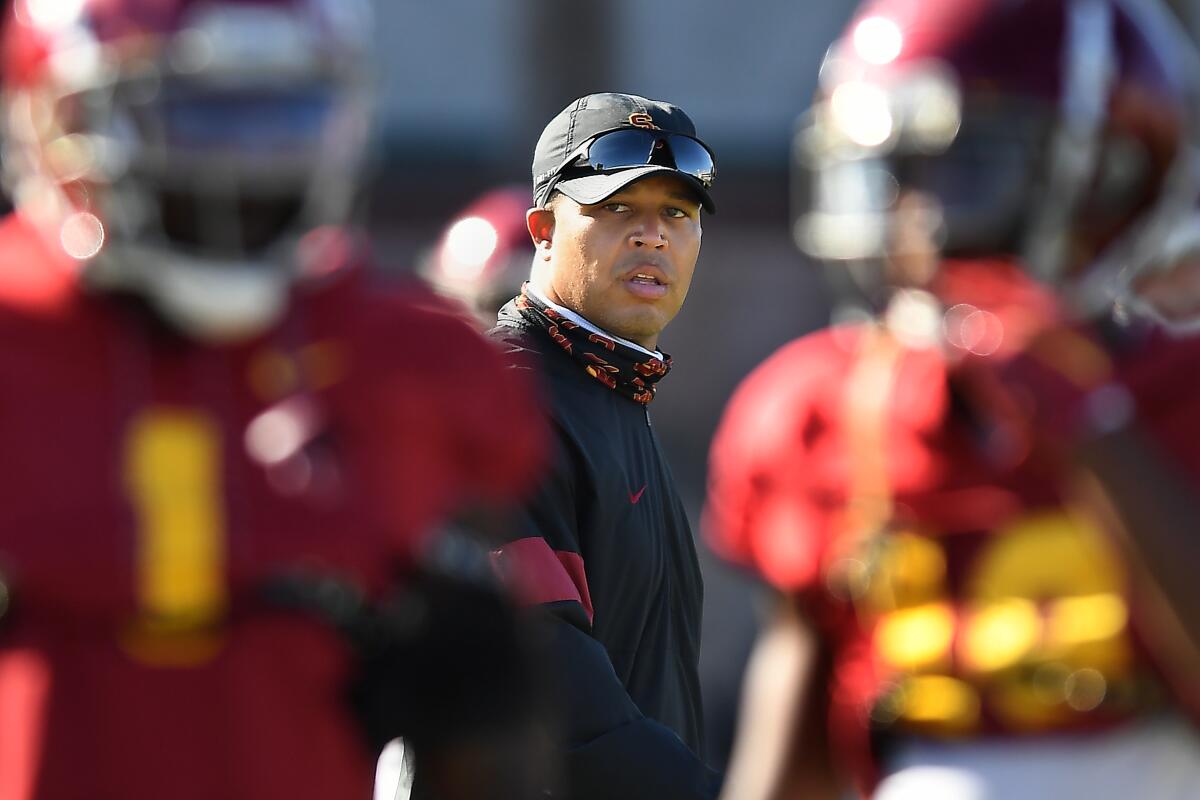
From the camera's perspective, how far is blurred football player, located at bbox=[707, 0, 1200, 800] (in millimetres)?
2670

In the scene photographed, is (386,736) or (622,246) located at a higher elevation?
(622,246)

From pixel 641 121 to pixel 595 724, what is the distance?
1.27 metres

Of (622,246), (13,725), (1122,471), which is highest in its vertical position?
(622,246)

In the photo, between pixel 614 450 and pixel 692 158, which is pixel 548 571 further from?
pixel 692 158

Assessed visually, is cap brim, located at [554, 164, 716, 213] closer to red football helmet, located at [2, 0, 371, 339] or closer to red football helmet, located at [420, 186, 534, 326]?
red football helmet, located at [420, 186, 534, 326]

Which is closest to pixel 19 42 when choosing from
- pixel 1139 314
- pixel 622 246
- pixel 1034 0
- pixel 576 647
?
pixel 1034 0

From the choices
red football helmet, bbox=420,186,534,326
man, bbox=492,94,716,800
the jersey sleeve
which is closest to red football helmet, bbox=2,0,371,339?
the jersey sleeve

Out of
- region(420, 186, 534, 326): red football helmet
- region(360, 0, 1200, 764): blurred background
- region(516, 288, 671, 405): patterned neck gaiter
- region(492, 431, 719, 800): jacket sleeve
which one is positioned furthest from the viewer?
region(360, 0, 1200, 764): blurred background

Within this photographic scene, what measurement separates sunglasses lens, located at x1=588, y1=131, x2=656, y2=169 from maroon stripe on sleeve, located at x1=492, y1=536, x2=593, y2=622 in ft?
2.74

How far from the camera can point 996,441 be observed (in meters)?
2.78

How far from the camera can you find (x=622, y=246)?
Answer: 15.3ft

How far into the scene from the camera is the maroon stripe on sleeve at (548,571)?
405 centimetres

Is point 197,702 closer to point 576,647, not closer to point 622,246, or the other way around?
point 576,647

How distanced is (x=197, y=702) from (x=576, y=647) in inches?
63.4
